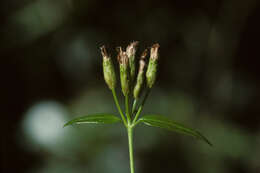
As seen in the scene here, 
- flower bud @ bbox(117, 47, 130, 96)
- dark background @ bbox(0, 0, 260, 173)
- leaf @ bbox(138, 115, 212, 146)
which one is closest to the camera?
leaf @ bbox(138, 115, 212, 146)

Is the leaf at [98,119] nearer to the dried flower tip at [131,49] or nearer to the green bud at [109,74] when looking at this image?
the green bud at [109,74]

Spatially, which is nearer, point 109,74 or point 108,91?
point 109,74

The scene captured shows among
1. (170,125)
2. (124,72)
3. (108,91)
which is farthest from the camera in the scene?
(108,91)

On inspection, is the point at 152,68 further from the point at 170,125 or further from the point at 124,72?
the point at 170,125

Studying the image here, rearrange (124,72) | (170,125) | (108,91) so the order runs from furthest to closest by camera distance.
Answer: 1. (108,91)
2. (124,72)
3. (170,125)

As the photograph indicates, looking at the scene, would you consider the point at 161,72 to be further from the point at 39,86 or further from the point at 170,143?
the point at 39,86

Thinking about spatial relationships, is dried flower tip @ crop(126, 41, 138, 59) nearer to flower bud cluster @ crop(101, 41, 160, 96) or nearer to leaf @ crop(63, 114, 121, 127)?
flower bud cluster @ crop(101, 41, 160, 96)

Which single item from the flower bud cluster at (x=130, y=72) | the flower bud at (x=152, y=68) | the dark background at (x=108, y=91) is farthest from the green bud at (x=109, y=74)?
the dark background at (x=108, y=91)

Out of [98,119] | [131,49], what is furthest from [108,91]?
[98,119]

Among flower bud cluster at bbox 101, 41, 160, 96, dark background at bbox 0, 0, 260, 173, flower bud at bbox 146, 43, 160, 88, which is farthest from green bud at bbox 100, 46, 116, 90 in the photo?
dark background at bbox 0, 0, 260, 173
